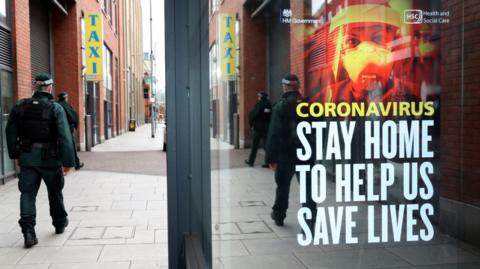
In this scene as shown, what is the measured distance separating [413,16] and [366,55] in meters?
0.20

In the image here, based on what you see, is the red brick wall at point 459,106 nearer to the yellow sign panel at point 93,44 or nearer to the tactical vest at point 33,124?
the tactical vest at point 33,124

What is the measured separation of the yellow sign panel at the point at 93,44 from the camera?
19.2 meters

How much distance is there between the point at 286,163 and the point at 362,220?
1.10 ft

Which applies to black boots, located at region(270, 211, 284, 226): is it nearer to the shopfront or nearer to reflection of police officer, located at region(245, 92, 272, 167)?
the shopfront

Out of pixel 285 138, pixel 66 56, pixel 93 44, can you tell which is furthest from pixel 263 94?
pixel 93 44

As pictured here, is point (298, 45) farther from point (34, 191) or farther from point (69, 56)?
point (69, 56)

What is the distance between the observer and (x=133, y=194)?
8.64 meters

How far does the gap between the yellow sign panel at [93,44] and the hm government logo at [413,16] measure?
18.7 meters

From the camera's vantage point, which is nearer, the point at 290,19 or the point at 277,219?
the point at 290,19

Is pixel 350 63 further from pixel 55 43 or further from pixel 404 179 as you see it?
pixel 55 43

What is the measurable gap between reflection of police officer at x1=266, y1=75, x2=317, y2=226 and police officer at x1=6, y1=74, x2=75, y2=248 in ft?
13.4

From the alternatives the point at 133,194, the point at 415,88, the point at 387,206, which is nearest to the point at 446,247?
the point at 387,206

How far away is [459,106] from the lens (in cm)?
194

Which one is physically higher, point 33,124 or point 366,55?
point 366,55
